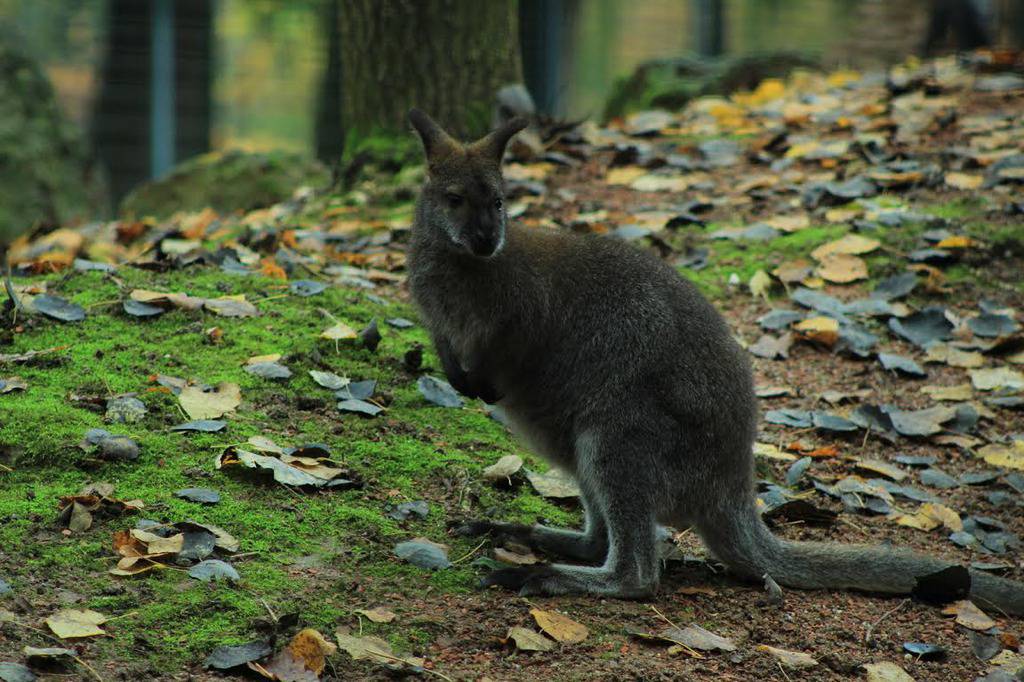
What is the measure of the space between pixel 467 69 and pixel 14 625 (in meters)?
5.47

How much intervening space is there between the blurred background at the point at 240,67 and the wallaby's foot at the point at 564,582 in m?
6.00

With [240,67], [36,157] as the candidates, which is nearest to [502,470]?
[36,157]

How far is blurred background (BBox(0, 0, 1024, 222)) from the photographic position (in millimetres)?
10961

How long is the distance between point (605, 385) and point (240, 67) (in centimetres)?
965

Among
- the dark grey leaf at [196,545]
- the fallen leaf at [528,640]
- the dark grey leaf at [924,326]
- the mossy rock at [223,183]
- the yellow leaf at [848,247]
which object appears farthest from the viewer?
the mossy rock at [223,183]

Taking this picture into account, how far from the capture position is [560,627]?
11.2 ft

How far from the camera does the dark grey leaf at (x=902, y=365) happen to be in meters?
5.55

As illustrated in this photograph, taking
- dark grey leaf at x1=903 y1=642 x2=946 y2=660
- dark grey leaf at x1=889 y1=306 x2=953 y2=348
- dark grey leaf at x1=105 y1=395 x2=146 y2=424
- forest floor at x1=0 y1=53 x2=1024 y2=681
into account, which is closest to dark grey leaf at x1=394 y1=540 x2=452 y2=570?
forest floor at x1=0 y1=53 x2=1024 y2=681

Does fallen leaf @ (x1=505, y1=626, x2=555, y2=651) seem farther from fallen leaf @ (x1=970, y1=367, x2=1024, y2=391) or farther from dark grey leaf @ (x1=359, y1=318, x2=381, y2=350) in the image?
fallen leaf @ (x1=970, y1=367, x2=1024, y2=391)

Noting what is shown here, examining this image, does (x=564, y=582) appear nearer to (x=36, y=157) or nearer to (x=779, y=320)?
(x=779, y=320)

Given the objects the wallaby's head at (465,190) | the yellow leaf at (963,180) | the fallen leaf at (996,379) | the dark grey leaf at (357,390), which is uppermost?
the wallaby's head at (465,190)

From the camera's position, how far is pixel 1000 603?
3.87 m

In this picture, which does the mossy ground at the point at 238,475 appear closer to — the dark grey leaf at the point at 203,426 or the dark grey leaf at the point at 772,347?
the dark grey leaf at the point at 203,426

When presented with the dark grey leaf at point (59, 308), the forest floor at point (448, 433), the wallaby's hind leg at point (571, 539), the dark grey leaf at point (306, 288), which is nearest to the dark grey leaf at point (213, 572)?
the forest floor at point (448, 433)
